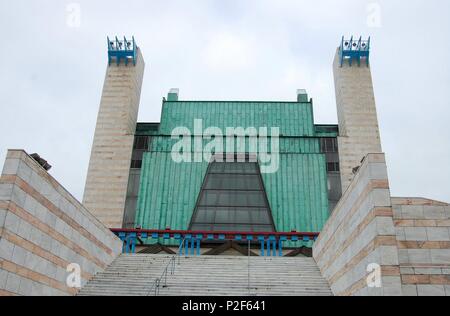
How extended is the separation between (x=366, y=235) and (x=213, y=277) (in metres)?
7.04

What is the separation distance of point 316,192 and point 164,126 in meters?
15.4

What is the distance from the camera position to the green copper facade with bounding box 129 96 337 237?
112 feet

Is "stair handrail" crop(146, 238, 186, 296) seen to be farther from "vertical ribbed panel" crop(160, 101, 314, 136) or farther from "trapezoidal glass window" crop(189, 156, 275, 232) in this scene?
"vertical ribbed panel" crop(160, 101, 314, 136)

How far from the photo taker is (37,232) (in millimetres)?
13289

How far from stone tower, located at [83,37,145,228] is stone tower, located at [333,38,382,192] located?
63.3ft

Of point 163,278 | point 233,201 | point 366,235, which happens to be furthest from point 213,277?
point 233,201

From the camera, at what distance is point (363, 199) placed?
40.4 ft

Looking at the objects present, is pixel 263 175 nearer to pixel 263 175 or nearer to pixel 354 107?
pixel 263 175

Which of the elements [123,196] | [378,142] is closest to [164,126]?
[123,196]

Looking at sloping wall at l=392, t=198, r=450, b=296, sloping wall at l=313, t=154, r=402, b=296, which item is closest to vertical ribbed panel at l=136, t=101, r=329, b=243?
sloping wall at l=313, t=154, r=402, b=296

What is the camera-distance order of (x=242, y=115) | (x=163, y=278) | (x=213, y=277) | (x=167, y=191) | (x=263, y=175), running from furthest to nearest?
(x=242, y=115), (x=263, y=175), (x=167, y=191), (x=213, y=277), (x=163, y=278)

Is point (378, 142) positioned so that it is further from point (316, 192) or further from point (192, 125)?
point (192, 125)

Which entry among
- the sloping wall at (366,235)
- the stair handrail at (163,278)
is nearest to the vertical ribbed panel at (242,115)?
the stair handrail at (163,278)

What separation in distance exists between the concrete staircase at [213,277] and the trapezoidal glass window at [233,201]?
1077 centimetres
